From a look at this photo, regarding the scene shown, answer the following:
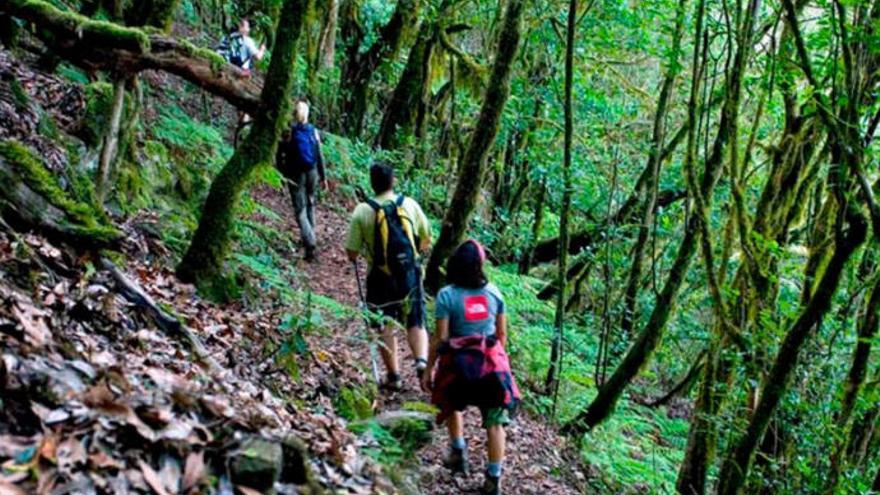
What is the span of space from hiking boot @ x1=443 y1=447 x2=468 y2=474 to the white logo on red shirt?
1.21m

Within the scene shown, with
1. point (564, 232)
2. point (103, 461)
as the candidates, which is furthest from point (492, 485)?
point (564, 232)

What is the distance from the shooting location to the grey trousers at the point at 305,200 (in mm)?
10496

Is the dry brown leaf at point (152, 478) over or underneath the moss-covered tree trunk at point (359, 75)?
underneath

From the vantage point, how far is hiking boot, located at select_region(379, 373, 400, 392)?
7316 millimetres

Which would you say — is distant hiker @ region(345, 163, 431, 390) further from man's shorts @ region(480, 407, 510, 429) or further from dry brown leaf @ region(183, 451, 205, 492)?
dry brown leaf @ region(183, 451, 205, 492)

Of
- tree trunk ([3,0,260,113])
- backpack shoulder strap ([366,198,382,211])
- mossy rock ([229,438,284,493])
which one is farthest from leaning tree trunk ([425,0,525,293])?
mossy rock ([229,438,284,493])

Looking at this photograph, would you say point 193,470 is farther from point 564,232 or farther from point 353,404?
point 564,232

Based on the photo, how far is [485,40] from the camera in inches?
664

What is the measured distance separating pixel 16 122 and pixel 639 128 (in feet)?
43.7

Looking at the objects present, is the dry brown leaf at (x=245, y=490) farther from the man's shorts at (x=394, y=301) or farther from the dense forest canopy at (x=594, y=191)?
the man's shorts at (x=394, y=301)

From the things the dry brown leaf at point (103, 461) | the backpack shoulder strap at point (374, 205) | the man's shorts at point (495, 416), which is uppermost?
the backpack shoulder strap at point (374, 205)

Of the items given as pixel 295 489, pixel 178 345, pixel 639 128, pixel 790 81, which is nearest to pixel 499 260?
pixel 639 128

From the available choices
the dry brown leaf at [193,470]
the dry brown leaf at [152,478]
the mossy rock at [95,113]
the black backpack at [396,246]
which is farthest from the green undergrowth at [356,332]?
the dry brown leaf at [152,478]

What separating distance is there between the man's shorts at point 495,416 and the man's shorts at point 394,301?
5.43ft
